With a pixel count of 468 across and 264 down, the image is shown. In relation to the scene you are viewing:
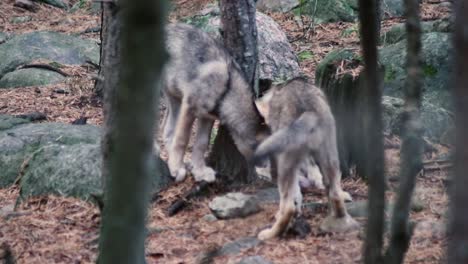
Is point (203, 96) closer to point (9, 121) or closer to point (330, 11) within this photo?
point (9, 121)

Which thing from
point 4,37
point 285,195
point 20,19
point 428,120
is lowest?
point 285,195

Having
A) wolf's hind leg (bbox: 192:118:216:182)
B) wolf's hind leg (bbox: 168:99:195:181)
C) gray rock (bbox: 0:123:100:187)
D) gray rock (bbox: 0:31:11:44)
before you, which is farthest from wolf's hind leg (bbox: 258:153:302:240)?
gray rock (bbox: 0:31:11:44)

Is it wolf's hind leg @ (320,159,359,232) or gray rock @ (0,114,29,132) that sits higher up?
gray rock @ (0,114,29,132)

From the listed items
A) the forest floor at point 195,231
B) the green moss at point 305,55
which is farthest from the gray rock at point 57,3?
the forest floor at point 195,231

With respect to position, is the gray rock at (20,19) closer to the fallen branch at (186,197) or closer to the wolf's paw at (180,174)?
the wolf's paw at (180,174)

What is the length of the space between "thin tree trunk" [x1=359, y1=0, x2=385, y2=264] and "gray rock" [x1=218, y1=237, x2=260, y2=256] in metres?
3.87

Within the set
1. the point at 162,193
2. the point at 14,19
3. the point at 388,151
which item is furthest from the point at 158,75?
the point at 14,19

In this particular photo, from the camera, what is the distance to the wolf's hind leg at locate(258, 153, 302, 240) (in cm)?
628

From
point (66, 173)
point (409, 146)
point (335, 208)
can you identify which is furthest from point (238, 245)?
point (409, 146)

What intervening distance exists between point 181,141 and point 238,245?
5.92 feet

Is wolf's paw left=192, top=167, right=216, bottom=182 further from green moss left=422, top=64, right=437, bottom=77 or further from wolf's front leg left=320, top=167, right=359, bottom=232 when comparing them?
green moss left=422, top=64, right=437, bottom=77

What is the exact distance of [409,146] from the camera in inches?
96.5

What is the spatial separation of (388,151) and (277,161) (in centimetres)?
211

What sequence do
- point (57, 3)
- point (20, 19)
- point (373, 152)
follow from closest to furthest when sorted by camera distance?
point (373, 152) → point (20, 19) → point (57, 3)
